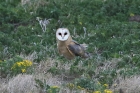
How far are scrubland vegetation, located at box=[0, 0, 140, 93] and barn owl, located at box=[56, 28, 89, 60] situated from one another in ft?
0.55

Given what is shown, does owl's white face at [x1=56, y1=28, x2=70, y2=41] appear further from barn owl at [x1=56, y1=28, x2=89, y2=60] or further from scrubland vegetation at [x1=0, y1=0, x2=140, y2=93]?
scrubland vegetation at [x1=0, y1=0, x2=140, y2=93]

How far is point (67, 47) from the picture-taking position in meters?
10.7

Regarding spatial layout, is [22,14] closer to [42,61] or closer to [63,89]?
[42,61]

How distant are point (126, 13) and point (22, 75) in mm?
4986

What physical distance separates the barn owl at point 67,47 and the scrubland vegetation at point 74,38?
0.55 ft

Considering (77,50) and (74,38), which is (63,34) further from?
(74,38)

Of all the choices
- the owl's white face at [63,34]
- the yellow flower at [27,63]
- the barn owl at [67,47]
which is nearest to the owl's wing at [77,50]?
the barn owl at [67,47]

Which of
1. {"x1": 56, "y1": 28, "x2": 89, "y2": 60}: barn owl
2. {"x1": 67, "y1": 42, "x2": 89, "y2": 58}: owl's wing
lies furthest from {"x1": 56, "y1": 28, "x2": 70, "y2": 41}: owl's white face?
{"x1": 67, "y1": 42, "x2": 89, "y2": 58}: owl's wing

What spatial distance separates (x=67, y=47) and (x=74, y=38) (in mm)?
1489

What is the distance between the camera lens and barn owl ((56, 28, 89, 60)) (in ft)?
34.9

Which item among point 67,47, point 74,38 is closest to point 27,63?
point 67,47

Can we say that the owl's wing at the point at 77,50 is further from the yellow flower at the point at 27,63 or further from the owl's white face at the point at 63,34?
the yellow flower at the point at 27,63

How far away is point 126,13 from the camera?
13203 millimetres

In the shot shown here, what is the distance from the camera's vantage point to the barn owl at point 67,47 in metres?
10.6
